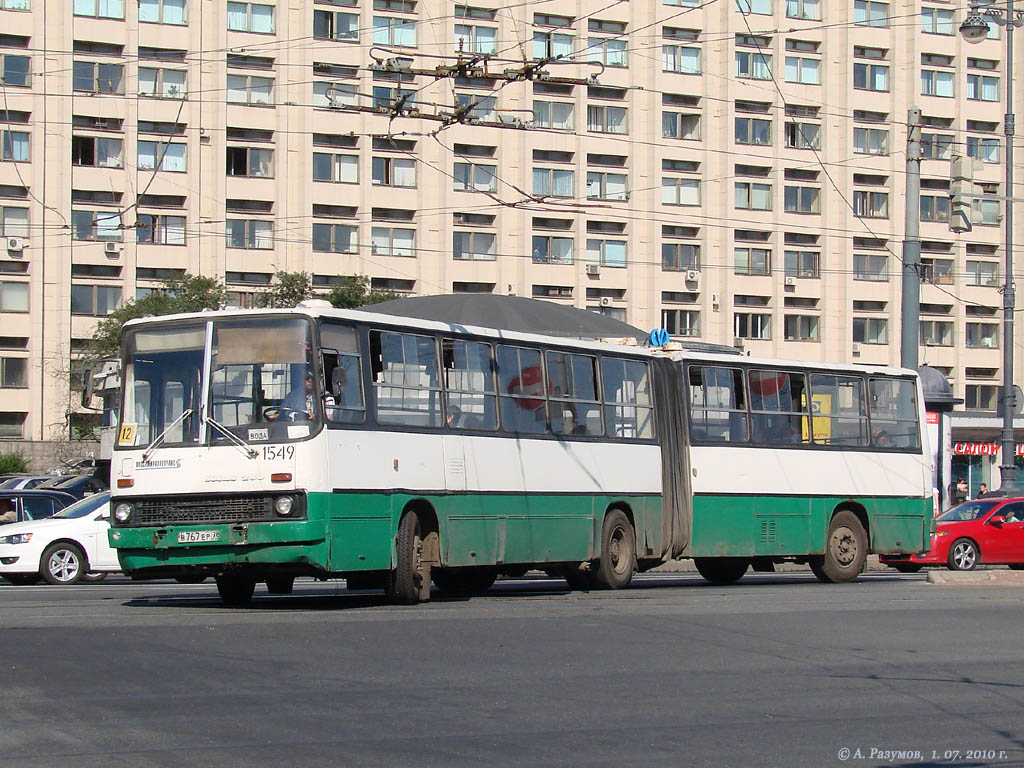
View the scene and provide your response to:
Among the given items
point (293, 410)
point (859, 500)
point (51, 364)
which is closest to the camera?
point (293, 410)

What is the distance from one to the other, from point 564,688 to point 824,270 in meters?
72.5

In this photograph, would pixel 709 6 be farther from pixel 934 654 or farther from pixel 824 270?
pixel 934 654

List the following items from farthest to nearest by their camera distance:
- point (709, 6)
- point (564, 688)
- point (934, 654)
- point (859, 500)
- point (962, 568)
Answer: point (709, 6) → point (962, 568) → point (859, 500) → point (934, 654) → point (564, 688)

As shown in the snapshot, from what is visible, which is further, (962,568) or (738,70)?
(738,70)

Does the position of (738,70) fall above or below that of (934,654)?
above

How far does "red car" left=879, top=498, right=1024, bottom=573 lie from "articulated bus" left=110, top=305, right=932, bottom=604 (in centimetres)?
466

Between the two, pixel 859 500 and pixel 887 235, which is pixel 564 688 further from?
pixel 887 235

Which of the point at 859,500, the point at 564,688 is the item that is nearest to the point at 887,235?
the point at 859,500

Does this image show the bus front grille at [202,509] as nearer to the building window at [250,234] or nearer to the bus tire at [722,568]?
the bus tire at [722,568]

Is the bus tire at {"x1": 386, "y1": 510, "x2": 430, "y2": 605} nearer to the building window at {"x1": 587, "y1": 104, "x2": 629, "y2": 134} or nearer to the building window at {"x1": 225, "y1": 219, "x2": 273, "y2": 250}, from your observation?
the building window at {"x1": 225, "y1": 219, "x2": 273, "y2": 250}

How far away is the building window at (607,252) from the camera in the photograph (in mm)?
75812

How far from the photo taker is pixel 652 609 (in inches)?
622

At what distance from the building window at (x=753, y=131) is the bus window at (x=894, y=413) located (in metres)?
55.5

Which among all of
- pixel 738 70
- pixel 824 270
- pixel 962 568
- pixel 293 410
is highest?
pixel 738 70
